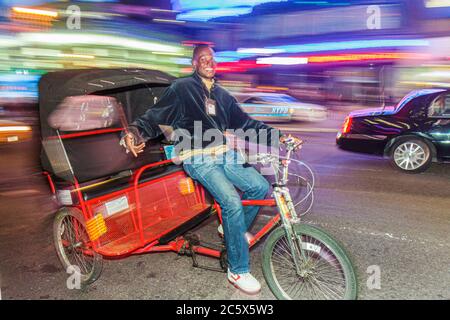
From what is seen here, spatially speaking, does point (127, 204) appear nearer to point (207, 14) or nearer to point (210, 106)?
point (210, 106)

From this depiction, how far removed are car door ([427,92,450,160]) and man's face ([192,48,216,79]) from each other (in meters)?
5.55

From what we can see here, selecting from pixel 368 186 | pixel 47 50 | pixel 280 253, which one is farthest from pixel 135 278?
pixel 47 50

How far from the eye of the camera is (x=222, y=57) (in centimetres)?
3909

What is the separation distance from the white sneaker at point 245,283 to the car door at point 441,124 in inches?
219

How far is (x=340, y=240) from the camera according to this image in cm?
414

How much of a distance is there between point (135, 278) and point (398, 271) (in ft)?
8.24

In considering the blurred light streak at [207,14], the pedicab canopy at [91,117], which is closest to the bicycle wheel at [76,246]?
the pedicab canopy at [91,117]

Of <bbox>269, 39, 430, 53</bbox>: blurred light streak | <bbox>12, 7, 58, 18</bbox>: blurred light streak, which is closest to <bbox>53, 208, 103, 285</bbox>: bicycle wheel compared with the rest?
<bbox>12, 7, 58, 18</bbox>: blurred light streak

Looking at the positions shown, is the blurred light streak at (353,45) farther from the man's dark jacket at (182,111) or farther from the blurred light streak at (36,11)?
the man's dark jacket at (182,111)

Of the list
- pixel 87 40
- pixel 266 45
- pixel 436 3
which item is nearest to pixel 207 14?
pixel 266 45

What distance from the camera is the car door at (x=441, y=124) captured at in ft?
22.4

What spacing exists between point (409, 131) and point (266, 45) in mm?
30728

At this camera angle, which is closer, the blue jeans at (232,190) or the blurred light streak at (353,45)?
the blue jeans at (232,190)
